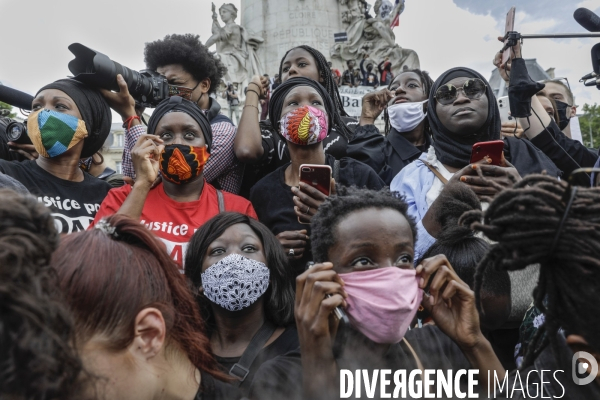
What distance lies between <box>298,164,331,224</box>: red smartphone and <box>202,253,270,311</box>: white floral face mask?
513mm

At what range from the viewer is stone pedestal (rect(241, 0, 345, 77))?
60.7 feet

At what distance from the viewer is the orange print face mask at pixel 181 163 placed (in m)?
3.17

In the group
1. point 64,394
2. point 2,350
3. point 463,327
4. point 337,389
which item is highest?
point 2,350

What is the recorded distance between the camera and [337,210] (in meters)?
2.30

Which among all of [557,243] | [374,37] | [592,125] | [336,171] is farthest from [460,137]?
[592,125]

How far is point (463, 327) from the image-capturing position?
6.46ft

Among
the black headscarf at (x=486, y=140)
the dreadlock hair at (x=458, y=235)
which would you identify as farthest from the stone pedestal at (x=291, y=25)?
the dreadlock hair at (x=458, y=235)

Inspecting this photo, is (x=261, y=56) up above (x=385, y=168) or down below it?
above

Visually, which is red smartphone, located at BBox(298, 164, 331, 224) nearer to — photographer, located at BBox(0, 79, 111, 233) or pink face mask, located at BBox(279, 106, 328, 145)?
pink face mask, located at BBox(279, 106, 328, 145)

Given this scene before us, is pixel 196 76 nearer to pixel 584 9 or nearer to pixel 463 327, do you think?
pixel 584 9

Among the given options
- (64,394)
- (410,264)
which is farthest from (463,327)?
(64,394)

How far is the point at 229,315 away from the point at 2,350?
1485mm

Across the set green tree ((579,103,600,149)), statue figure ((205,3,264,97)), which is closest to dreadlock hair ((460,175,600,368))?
statue figure ((205,3,264,97))

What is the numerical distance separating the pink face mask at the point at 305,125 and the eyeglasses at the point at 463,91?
707 mm
